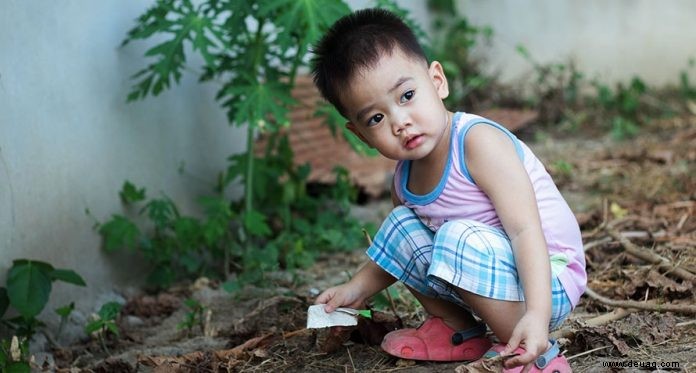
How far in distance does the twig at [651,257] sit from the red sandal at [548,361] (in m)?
0.89

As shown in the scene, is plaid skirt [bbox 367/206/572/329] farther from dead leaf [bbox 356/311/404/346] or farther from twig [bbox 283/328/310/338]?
twig [bbox 283/328/310/338]

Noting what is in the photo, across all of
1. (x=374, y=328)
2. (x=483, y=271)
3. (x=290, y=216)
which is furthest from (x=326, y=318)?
(x=290, y=216)

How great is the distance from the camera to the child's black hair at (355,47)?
224 cm

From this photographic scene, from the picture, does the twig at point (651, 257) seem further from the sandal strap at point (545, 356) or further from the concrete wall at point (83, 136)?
the concrete wall at point (83, 136)

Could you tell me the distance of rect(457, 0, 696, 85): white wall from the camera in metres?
7.78

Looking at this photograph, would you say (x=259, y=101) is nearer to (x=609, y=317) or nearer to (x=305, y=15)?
(x=305, y=15)

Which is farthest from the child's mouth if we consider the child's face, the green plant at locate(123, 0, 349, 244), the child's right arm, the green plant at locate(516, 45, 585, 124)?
the green plant at locate(516, 45, 585, 124)

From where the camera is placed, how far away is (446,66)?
23.7 ft

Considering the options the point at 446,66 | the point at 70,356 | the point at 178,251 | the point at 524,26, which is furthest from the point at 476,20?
the point at 70,356

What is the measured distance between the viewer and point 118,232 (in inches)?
138

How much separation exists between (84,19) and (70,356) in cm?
135

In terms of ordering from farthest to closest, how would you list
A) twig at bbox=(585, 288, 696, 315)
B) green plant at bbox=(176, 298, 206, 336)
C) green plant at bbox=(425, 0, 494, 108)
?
green plant at bbox=(425, 0, 494, 108) → green plant at bbox=(176, 298, 206, 336) → twig at bbox=(585, 288, 696, 315)

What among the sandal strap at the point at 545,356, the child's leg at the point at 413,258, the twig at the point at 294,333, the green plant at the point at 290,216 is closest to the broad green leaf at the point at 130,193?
the green plant at the point at 290,216

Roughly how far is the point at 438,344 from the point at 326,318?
1.03 ft
